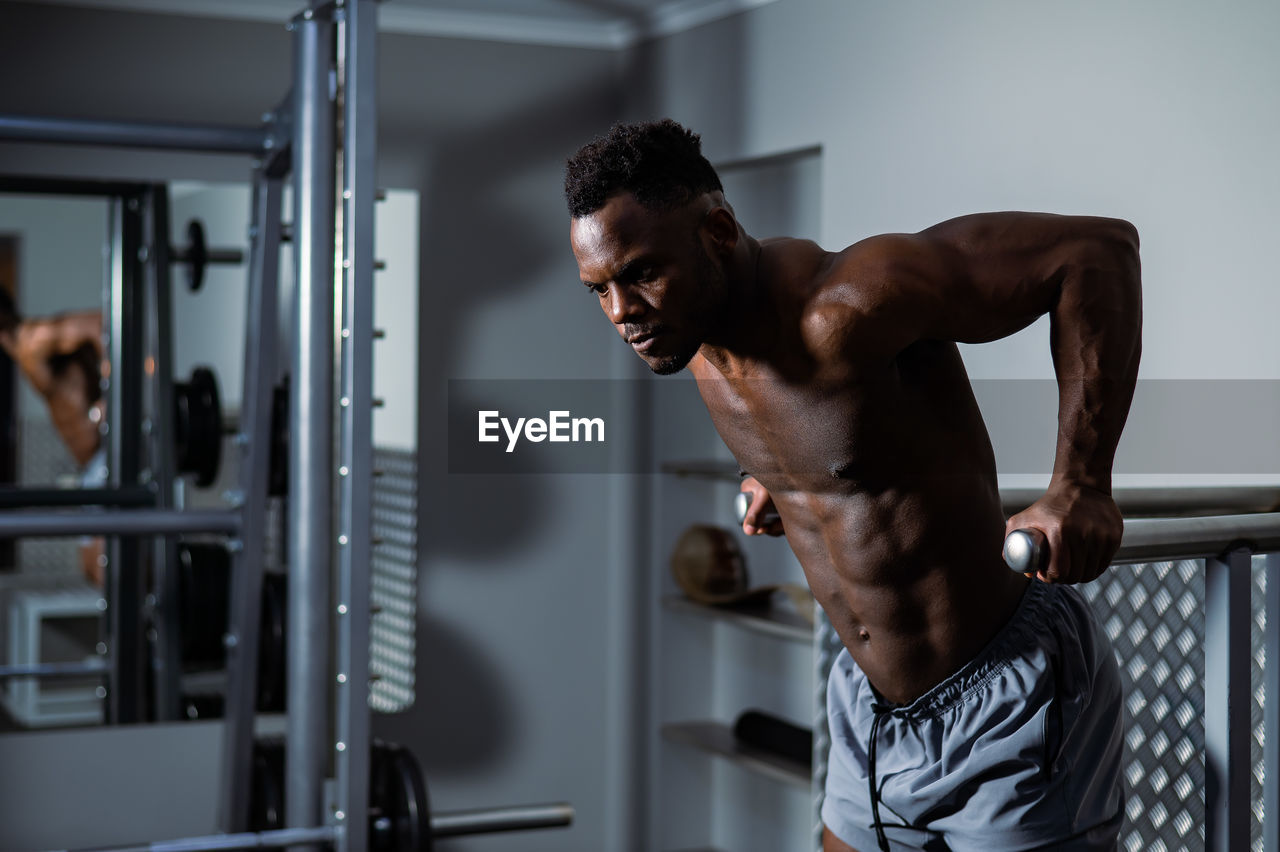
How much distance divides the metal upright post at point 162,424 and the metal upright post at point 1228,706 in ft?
7.12

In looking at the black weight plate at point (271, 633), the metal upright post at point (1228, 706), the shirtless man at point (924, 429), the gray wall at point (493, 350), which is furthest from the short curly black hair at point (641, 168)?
the gray wall at point (493, 350)

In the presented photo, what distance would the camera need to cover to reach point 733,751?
9.18 feet

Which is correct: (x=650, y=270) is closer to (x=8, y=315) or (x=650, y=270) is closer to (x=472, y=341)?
(x=472, y=341)

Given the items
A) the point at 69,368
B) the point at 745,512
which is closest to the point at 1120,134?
the point at 745,512

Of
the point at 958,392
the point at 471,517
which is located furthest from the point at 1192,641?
the point at 471,517

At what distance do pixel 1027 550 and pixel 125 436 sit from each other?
2.45m

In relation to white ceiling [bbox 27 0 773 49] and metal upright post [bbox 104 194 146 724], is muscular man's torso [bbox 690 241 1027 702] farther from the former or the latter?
metal upright post [bbox 104 194 146 724]

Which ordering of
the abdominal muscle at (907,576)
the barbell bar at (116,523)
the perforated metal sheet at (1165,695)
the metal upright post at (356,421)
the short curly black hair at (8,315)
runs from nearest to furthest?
the abdominal muscle at (907,576) → the perforated metal sheet at (1165,695) → the metal upright post at (356,421) → the barbell bar at (116,523) → the short curly black hair at (8,315)

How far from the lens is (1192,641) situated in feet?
4.10

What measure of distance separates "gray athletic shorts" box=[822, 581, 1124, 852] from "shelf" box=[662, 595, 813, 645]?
1.53 m

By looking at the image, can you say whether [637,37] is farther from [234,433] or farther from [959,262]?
[959,262]

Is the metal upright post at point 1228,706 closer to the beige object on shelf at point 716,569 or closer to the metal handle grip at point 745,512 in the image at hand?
the metal handle grip at point 745,512

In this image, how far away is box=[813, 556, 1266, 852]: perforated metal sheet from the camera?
121 cm

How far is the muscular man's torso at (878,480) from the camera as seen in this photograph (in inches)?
27.9
